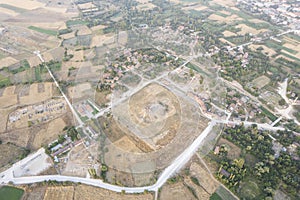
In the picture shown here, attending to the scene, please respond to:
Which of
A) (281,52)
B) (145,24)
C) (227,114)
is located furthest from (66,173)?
(281,52)

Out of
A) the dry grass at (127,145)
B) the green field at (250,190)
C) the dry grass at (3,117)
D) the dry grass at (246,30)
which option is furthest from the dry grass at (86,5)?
the green field at (250,190)

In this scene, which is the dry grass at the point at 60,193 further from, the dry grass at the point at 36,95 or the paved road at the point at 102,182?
the dry grass at the point at 36,95

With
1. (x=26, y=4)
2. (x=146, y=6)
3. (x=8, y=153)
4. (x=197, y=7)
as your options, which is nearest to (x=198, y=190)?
(x=8, y=153)

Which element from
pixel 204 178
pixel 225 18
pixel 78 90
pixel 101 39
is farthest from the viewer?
pixel 225 18

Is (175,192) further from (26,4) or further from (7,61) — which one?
(26,4)

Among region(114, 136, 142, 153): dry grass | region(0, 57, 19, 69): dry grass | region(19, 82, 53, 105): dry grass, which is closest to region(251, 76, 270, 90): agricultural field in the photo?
region(114, 136, 142, 153): dry grass

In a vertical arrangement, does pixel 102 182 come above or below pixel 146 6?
below

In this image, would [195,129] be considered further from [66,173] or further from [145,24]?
[145,24]
